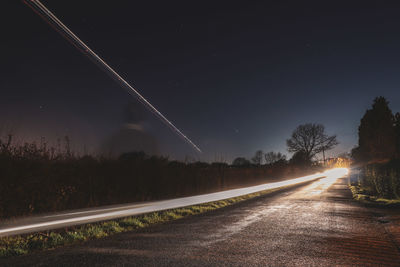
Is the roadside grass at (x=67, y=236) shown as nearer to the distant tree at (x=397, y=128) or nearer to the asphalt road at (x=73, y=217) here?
the asphalt road at (x=73, y=217)

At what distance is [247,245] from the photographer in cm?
602

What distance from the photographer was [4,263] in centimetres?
522

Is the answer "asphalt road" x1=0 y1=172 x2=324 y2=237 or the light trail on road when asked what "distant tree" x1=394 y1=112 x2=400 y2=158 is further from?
"asphalt road" x1=0 y1=172 x2=324 y2=237

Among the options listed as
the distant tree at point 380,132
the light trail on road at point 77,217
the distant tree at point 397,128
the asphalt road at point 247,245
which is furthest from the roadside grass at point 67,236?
the distant tree at point 397,128

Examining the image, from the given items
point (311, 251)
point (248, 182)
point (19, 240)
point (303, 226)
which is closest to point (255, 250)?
point (311, 251)

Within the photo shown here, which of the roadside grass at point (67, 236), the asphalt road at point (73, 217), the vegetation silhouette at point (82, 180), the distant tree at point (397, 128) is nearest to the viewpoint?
the asphalt road at point (73, 217)

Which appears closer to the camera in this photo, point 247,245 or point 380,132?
point 247,245

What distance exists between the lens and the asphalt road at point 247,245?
Result: 197 inches

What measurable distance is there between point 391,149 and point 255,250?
4997 cm

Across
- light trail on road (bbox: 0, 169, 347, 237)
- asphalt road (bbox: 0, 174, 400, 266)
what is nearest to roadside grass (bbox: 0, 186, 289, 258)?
light trail on road (bbox: 0, 169, 347, 237)

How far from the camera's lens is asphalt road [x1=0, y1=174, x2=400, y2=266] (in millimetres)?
5012

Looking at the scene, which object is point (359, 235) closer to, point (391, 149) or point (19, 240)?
point (19, 240)

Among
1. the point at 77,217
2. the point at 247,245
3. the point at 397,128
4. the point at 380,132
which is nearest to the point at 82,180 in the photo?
the point at 77,217

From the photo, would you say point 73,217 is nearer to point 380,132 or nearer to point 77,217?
point 77,217
